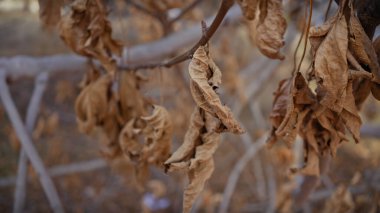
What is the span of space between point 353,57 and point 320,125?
0.58ft

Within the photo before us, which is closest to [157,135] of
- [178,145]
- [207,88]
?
[207,88]

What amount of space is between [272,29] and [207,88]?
22 centimetres

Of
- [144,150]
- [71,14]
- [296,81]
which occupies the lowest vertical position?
[144,150]

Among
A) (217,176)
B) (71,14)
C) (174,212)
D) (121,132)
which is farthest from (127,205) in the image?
(71,14)

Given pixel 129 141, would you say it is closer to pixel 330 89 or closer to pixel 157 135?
pixel 157 135

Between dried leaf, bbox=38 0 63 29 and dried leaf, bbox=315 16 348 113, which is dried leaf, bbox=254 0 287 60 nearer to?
dried leaf, bbox=315 16 348 113

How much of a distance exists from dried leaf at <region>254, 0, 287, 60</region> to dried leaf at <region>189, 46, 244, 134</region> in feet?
0.52

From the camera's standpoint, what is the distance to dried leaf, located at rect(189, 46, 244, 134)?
49 cm

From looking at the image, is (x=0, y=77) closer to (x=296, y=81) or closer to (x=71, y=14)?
(x=71, y=14)

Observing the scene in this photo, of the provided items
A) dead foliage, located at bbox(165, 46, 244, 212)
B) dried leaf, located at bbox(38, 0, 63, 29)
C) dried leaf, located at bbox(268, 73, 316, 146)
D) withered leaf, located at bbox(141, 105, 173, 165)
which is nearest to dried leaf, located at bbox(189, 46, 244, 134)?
dead foliage, located at bbox(165, 46, 244, 212)

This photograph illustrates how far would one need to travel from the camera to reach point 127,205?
2311mm

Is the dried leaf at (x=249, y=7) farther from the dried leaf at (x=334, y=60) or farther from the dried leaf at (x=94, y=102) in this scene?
the dried leaf at (x=94, y=102)

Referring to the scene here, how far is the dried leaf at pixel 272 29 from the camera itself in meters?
0.64

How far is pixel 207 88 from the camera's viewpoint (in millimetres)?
498
